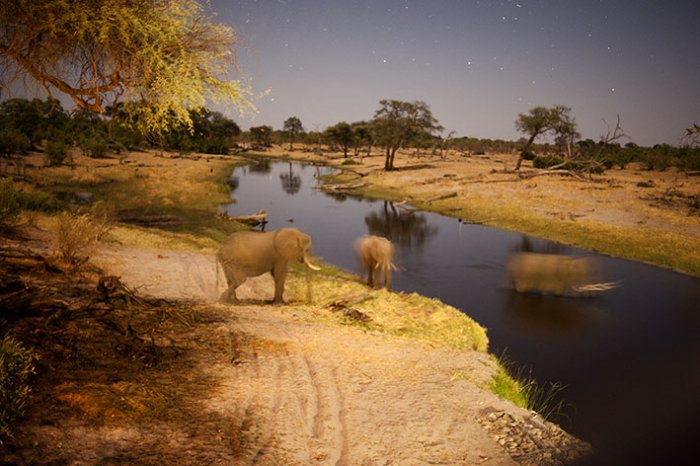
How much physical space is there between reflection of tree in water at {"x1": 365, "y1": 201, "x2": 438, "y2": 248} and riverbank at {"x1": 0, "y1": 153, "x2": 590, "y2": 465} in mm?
12856

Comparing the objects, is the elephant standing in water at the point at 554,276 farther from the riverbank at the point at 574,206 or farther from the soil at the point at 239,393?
the soil at the point at 239,393

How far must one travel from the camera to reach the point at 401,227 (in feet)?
87.8

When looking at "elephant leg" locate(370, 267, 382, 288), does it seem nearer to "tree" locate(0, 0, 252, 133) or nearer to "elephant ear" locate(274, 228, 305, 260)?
"elephant ear" locate(274, 228, 305, 260)

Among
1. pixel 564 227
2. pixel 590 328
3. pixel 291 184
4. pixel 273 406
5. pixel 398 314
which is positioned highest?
pixel 291 184

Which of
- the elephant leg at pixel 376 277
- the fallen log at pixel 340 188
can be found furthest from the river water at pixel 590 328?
the fallen log at pixel 340 188

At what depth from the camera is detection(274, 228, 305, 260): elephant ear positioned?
10180 mm

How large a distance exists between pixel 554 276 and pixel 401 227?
12823 mm

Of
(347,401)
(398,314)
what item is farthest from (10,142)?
(347,401)

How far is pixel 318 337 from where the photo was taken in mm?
8078

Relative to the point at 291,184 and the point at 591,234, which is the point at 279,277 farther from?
the point at 291,184

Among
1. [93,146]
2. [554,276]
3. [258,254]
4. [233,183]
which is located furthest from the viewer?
[93,146]

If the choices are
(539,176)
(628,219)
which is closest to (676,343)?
(628,219)

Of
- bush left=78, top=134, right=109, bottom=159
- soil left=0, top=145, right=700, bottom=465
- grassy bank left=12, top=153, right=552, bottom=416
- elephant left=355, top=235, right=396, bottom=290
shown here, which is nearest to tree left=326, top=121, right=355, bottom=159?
bush left=78, top=134, right=109, bottom=159

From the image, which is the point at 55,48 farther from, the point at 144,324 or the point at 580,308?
the point at 580,308
